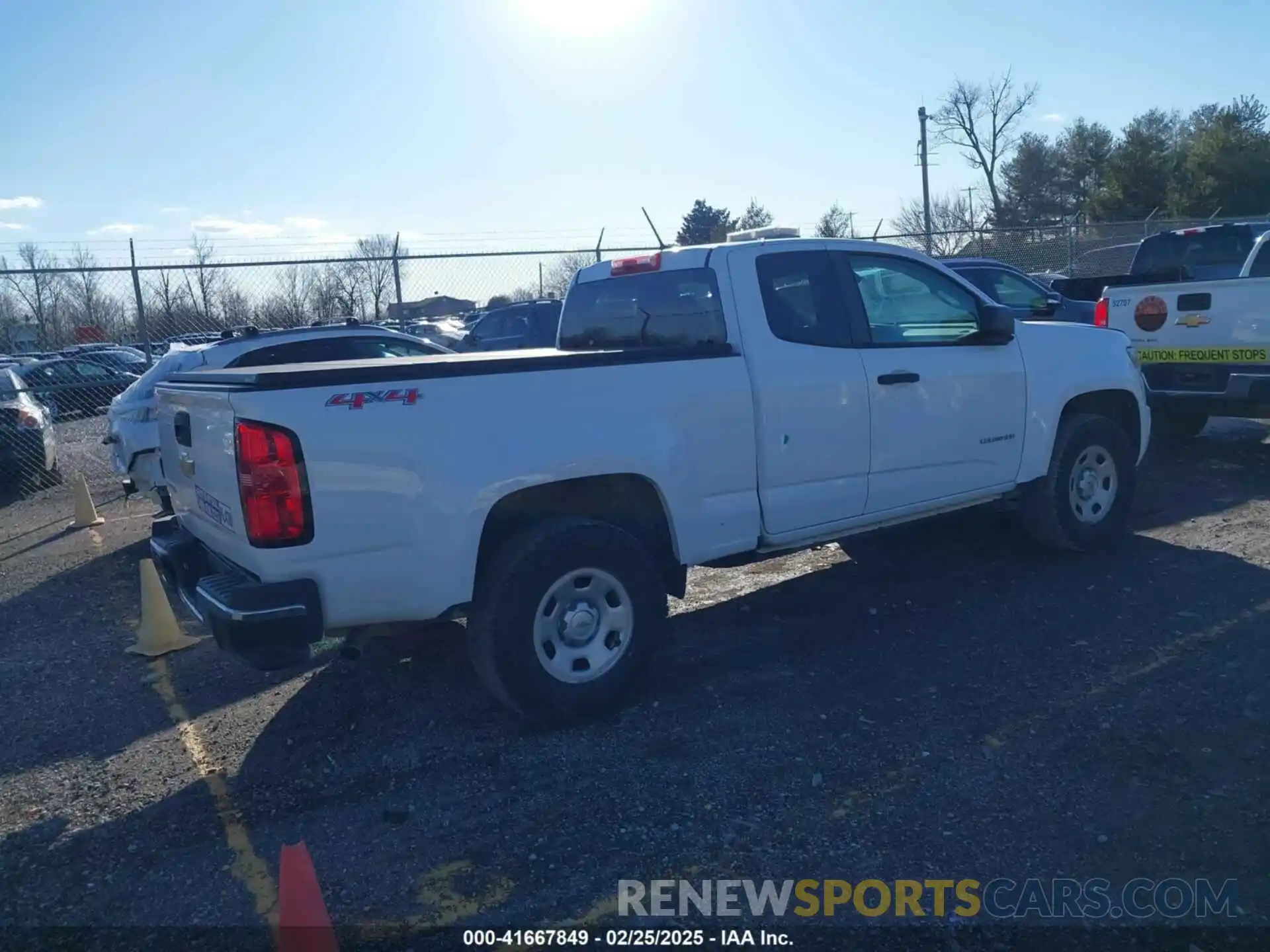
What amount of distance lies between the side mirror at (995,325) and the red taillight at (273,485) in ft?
13.0

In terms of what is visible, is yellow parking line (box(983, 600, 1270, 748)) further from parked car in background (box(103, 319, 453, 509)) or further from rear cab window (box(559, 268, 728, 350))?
parked car in background (box(103, 319, 453, 509))

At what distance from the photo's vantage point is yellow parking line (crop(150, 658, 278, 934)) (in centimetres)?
353

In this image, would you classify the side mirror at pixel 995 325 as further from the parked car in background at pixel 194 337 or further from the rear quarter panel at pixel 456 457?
the parked car in background at pixel 194 337

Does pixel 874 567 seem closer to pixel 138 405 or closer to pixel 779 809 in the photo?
pixel 779 809

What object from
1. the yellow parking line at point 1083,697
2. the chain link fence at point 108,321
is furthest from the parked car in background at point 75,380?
the yellow parking line at point 1083,697

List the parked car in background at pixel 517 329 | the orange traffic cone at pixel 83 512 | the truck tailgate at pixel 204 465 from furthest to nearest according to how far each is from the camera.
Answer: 1. the parked car in background at pixel 517 329
2. the orange traffic cone at pixel 83 512
3. the truck tailgate at pixel 204 465

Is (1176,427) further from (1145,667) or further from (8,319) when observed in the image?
(8,319)

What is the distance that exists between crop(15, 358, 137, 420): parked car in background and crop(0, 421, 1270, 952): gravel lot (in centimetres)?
798

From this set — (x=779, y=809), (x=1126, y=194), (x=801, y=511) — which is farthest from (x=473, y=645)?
(x=1126, y=194)

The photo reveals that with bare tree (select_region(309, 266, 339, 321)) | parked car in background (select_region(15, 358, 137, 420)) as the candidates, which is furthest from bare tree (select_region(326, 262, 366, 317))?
parked car in background (select_region(15, 358, 137, 420))

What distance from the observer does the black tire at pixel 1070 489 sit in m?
6.66

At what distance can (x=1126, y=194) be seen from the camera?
1630 inches

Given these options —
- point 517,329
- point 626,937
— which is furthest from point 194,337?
point 626,937

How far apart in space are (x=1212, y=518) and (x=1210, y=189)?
34992 millimetres
